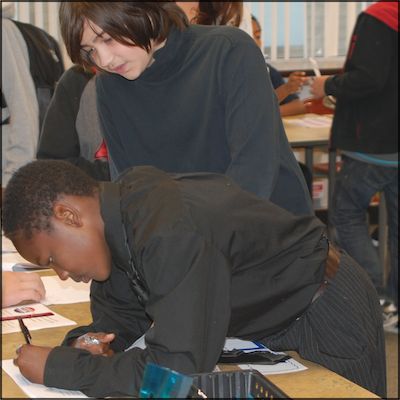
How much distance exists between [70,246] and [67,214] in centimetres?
5

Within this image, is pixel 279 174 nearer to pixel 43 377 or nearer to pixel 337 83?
pixel 43 377

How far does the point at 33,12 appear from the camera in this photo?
16.8 feet

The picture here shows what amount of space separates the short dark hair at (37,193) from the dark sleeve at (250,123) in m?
0.47

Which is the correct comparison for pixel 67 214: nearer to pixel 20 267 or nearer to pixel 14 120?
pixel 20 267

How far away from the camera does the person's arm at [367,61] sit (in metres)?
3.29

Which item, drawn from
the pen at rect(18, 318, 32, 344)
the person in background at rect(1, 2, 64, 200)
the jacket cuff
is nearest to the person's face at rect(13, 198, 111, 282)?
the jacket cuff

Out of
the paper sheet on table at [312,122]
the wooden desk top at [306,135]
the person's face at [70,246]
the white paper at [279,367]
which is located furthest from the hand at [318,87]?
the person's face at [70,246]

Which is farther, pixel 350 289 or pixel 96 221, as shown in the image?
pixel 350 289

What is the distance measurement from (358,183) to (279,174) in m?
1.67

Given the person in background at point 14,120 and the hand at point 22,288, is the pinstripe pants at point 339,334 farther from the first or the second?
the person in background at point 14,120

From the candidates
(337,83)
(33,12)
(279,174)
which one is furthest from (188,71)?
(33,12)

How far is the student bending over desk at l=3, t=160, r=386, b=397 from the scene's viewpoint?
131 cm

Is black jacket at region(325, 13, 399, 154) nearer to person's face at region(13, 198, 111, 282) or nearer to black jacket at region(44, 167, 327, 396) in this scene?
black jacket at region(44, 167, 327, 396)

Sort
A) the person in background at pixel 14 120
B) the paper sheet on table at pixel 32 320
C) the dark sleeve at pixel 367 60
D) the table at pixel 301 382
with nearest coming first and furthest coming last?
the table at pixel 301 382 → the paper sheet on table at pixel 32 320 → the person in background at pixel 14 120 → the dark sleeve at pixel 367 60
